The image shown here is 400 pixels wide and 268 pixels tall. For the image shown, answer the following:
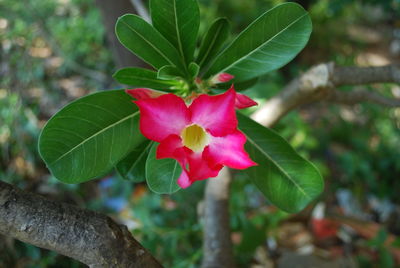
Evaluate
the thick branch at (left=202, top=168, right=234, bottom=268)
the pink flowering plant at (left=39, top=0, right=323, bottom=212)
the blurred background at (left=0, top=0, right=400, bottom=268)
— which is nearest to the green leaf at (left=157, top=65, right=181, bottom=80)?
the pink flowering plant at (left=39, top=0, right=323, bottom=212)

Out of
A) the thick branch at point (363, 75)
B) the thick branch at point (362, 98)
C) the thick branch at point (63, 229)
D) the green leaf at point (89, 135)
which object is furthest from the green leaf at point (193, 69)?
the thick branch at point (362, 98)

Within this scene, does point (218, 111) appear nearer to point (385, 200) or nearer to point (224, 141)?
point (224, 141)

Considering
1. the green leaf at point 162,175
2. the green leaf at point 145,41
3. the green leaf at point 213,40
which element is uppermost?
the green leaf at point 145,41

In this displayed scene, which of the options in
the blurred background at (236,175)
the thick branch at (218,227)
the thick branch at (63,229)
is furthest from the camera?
the blurred background at (236,175)

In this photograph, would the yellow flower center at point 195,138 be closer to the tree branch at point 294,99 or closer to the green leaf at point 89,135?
the green leaf at point 89,135

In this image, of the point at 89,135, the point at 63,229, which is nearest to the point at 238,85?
the point at 89,135

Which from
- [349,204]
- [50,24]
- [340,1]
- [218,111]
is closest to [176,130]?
[218,111]

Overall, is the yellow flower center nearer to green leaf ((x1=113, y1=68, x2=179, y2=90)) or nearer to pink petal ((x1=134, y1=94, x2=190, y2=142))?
pink petal ((x1=134, y1=94, x2=190, y2=142))
